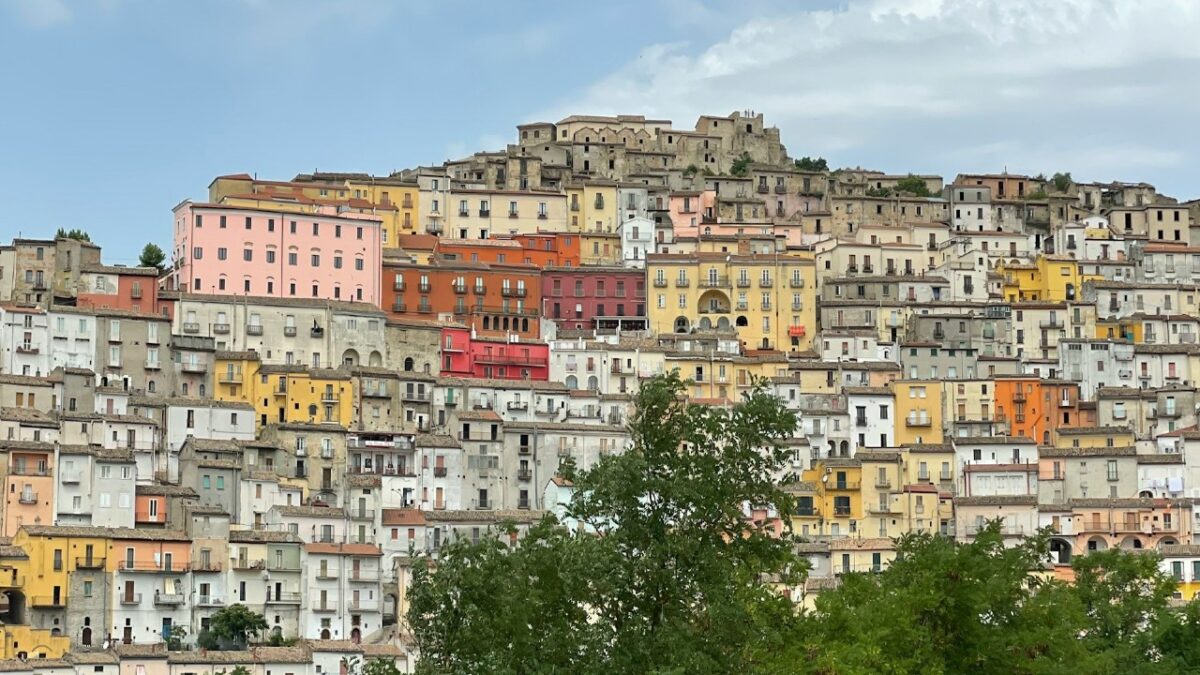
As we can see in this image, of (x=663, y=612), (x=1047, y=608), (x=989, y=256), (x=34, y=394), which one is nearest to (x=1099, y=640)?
(x=1047, y=608)

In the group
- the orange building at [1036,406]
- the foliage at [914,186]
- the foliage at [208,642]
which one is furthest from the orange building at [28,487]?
the foliage at [914,186]

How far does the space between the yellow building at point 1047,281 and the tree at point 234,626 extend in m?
48.2

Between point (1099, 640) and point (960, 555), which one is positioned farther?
point (1099, 640)

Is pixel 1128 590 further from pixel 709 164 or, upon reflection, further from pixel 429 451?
pixel 709 164

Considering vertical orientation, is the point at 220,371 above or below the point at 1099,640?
above

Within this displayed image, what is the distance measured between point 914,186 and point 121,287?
53874 millimetres

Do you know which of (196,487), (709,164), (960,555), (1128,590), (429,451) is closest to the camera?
(960,555)

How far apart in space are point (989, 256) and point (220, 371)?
4310 centimetres

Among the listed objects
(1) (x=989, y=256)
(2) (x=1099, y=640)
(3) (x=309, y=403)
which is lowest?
(2) (x=1099, y=640)

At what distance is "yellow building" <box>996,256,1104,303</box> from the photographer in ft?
377

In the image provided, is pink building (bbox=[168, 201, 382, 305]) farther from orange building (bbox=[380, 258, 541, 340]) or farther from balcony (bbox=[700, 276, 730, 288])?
balcony (bbox=[700, 276, 730, 288])

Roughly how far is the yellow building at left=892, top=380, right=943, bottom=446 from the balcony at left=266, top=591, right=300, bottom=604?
29.1m

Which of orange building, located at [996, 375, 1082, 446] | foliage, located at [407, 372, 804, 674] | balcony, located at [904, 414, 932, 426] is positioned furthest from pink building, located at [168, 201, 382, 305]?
foliage, located at [407, 372, 804, 674]

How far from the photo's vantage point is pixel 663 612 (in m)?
34.1
